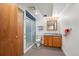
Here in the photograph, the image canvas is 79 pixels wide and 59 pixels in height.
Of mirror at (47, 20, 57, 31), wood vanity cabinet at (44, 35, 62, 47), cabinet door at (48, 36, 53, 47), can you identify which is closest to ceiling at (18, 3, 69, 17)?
mirror at (47, 20, 57, 31)

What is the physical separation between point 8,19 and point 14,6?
45 cm

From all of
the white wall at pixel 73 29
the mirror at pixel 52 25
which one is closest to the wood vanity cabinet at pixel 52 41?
the mirror at pixel 52 25

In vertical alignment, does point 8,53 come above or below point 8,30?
below

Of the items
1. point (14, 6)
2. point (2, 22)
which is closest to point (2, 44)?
point (2, 22)

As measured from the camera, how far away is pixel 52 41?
6.64 m

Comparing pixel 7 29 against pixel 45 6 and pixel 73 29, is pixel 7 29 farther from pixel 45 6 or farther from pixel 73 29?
pixel 45 6

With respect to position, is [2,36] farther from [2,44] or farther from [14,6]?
[14,6]

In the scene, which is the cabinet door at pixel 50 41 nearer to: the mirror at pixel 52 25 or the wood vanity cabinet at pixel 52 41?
the wood vanity cabinet at pixel 52 41

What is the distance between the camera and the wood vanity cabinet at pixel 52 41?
6.51 m

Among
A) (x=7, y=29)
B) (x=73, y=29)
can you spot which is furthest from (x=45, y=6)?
(x=7, y=29)

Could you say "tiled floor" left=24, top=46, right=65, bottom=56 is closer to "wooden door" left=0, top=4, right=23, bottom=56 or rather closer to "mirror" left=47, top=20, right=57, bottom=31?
"wooden door" left=0, top=4, right=23, bottom=56

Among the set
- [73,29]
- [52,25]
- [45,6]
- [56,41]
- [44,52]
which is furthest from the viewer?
[52,25]

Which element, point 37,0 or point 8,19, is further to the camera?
point 8,19

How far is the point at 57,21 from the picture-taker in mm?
→ 7465
